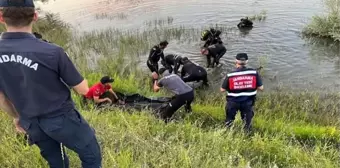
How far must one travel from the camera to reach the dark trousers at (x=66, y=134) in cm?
272

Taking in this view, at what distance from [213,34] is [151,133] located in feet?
22.3

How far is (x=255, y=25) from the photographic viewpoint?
14523 millimetres

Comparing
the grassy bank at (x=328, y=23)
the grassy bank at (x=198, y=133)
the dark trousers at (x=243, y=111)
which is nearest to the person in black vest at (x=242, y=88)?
the dark trousers at (x=243, y=111)

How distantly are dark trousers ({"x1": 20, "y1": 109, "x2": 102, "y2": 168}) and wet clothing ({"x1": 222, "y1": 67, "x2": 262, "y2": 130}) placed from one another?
3.58 m

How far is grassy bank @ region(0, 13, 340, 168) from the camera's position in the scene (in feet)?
12.4

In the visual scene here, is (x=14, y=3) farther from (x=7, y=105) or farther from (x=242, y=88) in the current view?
(x=242, y=88)

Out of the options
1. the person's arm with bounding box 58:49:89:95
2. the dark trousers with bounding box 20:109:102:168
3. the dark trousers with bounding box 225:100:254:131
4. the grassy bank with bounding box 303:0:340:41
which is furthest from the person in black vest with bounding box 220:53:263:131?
the grassy bank with bounding box 303:0:340:41

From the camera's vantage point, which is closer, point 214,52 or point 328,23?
point 214,52

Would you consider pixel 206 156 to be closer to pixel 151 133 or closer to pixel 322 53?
pixel 151 133

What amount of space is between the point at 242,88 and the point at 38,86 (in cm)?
417

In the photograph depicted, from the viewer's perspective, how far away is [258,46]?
1242 centimetres

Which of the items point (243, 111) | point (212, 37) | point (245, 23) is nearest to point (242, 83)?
point (243, 111)

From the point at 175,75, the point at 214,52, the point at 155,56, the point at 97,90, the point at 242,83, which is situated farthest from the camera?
the point at 214,52

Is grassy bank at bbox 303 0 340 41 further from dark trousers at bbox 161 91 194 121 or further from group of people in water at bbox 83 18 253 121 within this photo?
dark trousers at bbox 161 91 194 121
